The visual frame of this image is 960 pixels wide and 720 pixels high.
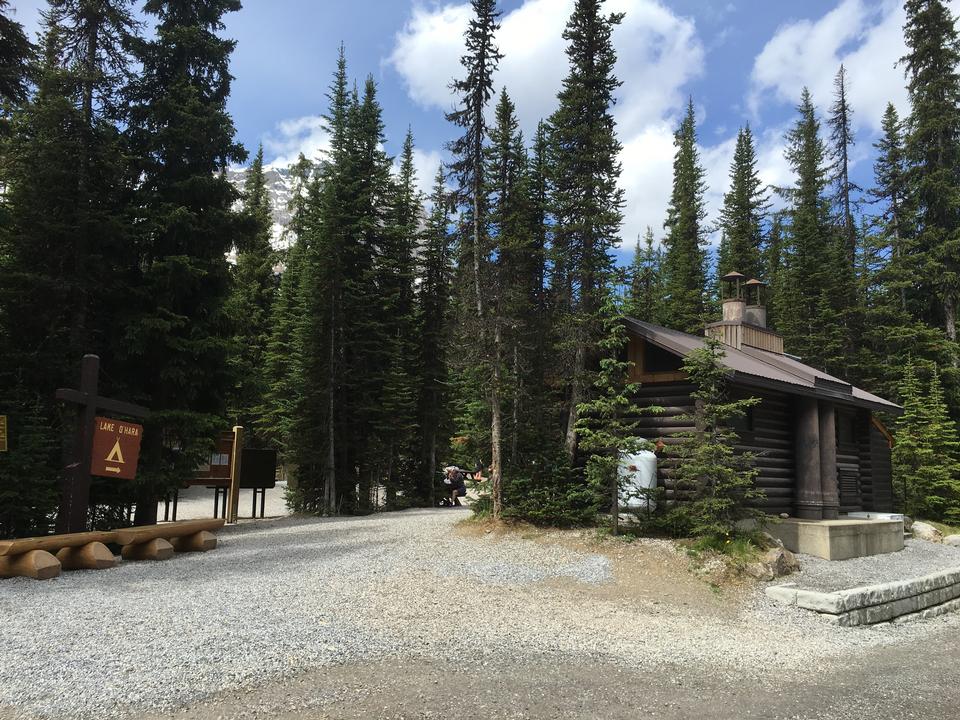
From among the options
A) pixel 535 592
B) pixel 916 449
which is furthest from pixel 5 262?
pixel 916 449

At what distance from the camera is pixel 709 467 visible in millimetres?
11664

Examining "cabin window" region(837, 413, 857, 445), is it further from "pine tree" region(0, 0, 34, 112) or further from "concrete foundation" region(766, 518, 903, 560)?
"pine tree" region(0, 0, 34, 112)

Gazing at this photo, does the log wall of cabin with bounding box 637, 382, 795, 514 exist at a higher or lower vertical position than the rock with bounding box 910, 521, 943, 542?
higher

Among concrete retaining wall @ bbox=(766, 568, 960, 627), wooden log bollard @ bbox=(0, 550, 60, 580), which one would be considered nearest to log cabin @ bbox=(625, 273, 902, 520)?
concrete retaining wall @ bbox=(766, 568, 960, 627)

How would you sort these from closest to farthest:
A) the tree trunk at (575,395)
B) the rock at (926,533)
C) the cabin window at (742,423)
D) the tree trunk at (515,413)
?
1. the tree trunk at (515,413)
2. the cabin window at (742,423)
3. the tree trunk at (575,395)
4. the rock at (926,533)

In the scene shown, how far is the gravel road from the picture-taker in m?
5.36

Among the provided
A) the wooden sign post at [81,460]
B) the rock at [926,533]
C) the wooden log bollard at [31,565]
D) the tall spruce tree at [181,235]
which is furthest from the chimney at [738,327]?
the wooden log bollard at [31,565]

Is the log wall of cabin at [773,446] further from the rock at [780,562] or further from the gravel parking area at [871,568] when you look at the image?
the rock at [780,562]

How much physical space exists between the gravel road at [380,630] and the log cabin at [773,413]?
4039 millimetres

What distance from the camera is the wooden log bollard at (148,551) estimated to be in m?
11.0

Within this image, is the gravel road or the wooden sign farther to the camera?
the wooden sign

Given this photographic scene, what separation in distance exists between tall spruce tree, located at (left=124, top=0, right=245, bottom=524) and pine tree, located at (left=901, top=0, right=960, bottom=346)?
3074 centimetres

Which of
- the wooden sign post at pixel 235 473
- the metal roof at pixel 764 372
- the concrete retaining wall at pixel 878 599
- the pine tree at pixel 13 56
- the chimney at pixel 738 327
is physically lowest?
the concrete retaining wall at pixel 878 599

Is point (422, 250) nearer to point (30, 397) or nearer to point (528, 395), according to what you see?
point (528, 395)
